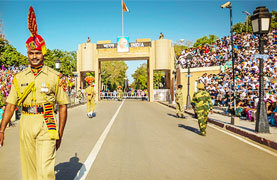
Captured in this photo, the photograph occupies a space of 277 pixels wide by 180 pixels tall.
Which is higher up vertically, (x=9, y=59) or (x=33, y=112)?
(x=9, y=59)

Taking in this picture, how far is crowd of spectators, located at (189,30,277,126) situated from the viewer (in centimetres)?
1275

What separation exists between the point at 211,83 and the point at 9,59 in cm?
3830

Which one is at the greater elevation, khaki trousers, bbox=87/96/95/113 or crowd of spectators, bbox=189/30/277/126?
crowd of spectators, bbox=189/30/277/126

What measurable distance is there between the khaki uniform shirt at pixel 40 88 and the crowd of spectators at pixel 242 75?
942cm

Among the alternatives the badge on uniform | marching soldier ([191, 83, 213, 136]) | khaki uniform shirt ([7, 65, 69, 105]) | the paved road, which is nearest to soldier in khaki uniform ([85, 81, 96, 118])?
the paved road

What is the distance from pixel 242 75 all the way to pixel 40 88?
742 inches

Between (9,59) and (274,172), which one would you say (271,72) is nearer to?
(274,172)

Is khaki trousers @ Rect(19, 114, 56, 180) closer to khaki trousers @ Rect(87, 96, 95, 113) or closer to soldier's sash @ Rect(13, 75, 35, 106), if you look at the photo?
soldier's sash @ Rect(13, 75, 35, 106)

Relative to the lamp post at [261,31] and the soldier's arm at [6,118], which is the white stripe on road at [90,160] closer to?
the soldier's arm at [6,118]

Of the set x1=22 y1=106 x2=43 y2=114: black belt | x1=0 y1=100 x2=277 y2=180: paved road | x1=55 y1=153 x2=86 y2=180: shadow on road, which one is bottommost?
x1=0 y1=100 x2=277 y2=180: paved road

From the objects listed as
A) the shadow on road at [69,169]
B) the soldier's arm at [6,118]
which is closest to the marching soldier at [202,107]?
the shadow on road at [69,169]

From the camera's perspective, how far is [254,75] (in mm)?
18109

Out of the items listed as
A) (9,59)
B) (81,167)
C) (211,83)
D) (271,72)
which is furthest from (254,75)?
(9,59)

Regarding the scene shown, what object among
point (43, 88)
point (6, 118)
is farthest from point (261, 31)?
point (6, 118)
